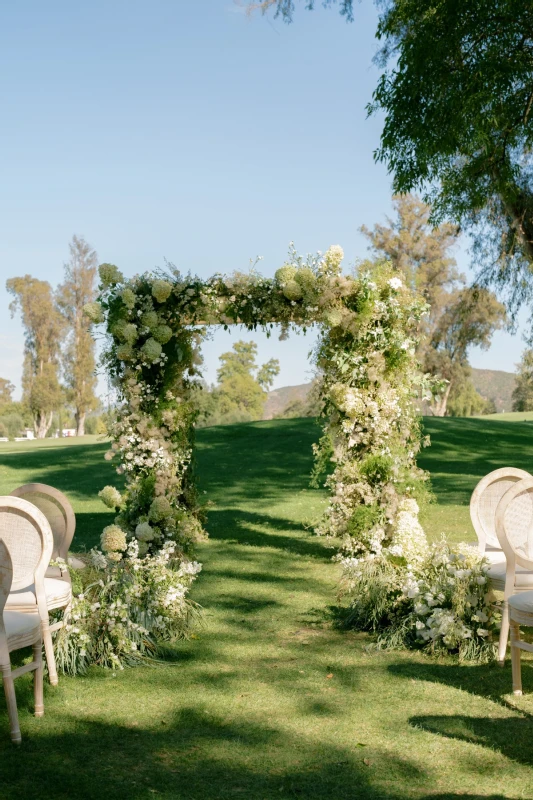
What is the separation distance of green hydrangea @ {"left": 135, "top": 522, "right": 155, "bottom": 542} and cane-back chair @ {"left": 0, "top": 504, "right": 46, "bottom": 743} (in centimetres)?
346

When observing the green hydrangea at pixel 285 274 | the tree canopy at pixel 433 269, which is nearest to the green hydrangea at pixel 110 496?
the green hydrangea at pixel 285 274

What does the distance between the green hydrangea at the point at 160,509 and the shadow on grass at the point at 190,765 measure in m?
3.95

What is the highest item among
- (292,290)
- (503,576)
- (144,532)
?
(292,290)

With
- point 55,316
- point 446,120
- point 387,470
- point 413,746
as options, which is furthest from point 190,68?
point 55,316

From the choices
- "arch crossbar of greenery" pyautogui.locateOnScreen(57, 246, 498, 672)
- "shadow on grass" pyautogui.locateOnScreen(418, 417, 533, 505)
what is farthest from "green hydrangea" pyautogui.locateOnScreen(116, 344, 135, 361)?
"shadow on grass" pyautogui.locateOnScreen(418, 417, 533, 505)

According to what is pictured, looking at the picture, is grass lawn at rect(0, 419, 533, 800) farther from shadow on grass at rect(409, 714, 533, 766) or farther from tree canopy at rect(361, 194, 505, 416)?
tree canopy at rect(361, 194, 505, 416)

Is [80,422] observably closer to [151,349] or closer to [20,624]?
[151,349]

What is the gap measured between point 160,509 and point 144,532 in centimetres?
30

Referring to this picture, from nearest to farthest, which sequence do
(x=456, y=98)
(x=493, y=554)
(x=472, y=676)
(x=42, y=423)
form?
(x=472, y=676), (x=493, y=554), (x=456, y=98), (x=42, y=423)

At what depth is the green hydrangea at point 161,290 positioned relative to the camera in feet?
27.2

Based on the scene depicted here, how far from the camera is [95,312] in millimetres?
8336

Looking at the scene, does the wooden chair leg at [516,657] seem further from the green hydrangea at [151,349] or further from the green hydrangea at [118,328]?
the green hydrangea at [118,328]

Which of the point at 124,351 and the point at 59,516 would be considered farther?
the point at 124,351

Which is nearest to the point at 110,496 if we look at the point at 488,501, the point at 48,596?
the point at 48,596
